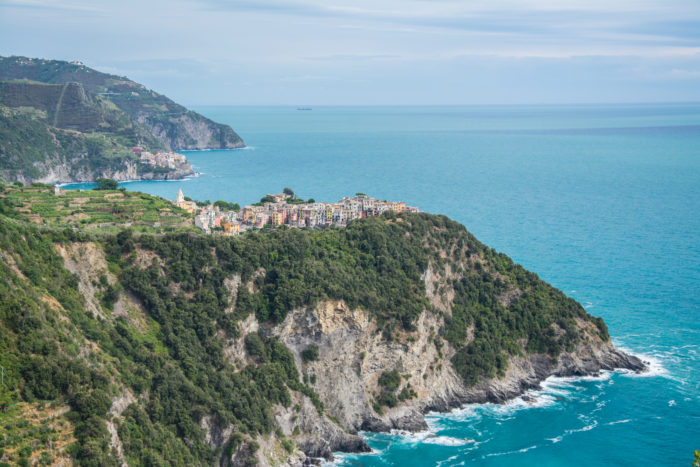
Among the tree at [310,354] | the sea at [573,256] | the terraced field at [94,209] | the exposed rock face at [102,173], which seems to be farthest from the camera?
the exposed rock face at [102,173]

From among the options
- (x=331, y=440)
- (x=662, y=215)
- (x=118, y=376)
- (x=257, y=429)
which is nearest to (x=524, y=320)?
(x=331, y=440)

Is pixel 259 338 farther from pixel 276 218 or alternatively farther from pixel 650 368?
pixel 650 368

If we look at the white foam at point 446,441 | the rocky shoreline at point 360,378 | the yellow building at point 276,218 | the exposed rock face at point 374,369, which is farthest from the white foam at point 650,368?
the yellow building at point 276,218

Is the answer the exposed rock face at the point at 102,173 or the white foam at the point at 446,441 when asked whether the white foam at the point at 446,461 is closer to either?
the white foam at the point at 446,441

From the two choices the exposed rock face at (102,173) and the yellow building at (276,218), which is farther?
the exposed rock face at (102,173)

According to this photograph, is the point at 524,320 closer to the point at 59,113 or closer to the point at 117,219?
the point at 117,219

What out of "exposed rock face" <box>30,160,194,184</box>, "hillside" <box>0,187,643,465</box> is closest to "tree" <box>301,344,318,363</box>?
"hillside" <box>0,187,643,465</box>
